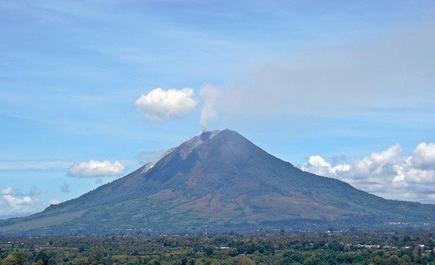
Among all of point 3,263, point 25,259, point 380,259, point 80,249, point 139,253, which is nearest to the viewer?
point 3,263

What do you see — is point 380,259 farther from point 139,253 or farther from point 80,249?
point 80,249

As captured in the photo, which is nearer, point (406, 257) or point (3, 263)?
point (3, 263)

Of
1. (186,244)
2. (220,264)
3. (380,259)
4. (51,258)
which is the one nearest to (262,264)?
(220,264)

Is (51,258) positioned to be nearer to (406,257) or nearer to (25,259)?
(25,259)

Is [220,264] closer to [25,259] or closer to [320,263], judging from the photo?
[320,263]

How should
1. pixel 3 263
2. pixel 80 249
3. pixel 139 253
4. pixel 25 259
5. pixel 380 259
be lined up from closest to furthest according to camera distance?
pixel 3 263 < pixel 380 259 < pixel 25 259 < pixel 139 253 < pixel 80 249

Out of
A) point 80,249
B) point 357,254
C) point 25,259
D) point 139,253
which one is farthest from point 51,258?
point 357,254

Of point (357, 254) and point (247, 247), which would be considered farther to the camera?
point (247, 247)

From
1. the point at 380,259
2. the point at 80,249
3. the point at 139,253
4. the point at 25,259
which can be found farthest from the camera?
the point at 80,249
